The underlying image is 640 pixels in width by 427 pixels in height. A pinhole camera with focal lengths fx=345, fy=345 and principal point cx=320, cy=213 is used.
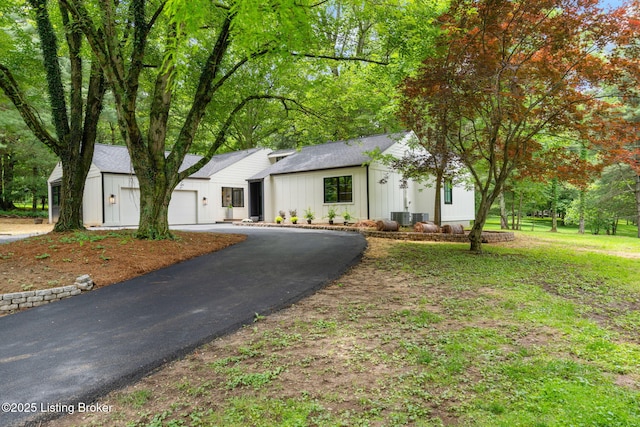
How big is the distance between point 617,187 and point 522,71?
18392 mm

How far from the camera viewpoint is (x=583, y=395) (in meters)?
2.41

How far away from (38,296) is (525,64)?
10257 mm

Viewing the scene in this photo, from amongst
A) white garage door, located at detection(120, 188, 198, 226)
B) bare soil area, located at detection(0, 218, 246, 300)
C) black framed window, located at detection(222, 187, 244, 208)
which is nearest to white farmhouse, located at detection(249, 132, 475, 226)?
black framed window, located at detection(222, 187, 244, 208)

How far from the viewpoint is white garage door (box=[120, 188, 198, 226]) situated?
16.9 m

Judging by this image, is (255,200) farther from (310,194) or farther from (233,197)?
(310,194)

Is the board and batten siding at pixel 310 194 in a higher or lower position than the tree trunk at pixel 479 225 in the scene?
higher

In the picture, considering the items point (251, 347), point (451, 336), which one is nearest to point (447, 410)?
point (451, 336)

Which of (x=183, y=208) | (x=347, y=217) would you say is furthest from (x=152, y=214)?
(x=183, y=208)

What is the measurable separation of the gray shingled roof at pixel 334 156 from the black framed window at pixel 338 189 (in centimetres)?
65

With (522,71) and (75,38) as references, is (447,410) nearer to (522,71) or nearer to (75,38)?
(522,71)

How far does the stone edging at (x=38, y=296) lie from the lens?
4.77 m

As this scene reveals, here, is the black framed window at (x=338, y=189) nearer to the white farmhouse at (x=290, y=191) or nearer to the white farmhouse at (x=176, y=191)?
the white farmhouse at (x=290, y=191)

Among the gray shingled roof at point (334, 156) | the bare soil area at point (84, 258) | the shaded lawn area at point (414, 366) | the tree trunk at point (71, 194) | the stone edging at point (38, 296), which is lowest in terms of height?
the shaded lawn area at point (414, 366)

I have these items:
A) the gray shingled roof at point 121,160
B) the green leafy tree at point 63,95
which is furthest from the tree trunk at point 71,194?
the gray shingled roof at point 121,160
